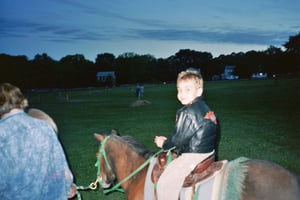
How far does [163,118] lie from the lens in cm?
1995

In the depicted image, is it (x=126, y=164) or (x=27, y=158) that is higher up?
(x=27, y=158)

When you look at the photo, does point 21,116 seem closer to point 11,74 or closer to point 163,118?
point 163,118

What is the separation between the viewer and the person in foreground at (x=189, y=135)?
3.56m

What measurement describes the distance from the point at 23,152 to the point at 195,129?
1.83 meters

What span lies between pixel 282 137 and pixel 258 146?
2.03 metres

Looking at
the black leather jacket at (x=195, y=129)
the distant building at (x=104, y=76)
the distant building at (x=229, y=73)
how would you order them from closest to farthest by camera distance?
the black leather jacket at (x=195, y=129), the distant building at (x=104, y=76), the distant building at (x=229, y=73)

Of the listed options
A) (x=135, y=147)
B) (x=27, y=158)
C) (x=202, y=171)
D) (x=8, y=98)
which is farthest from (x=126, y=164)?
(x=8, y=98)

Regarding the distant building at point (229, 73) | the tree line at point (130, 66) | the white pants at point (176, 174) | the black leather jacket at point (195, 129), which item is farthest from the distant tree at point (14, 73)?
the black leather jacket at point (195, 129)

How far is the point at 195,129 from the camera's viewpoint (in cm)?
354

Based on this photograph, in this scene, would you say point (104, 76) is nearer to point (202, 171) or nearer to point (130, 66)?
point (130, 66)

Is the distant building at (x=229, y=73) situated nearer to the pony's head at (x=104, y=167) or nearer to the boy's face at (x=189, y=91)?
the pony's head at (x=104, y=167)

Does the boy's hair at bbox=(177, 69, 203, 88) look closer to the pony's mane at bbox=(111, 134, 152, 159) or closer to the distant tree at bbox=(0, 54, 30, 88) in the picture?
the pony's mane at bbox=(111, 134, 152, 159)

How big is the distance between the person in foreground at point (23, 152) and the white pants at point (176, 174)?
1243 millimetres

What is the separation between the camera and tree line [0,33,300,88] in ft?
289
